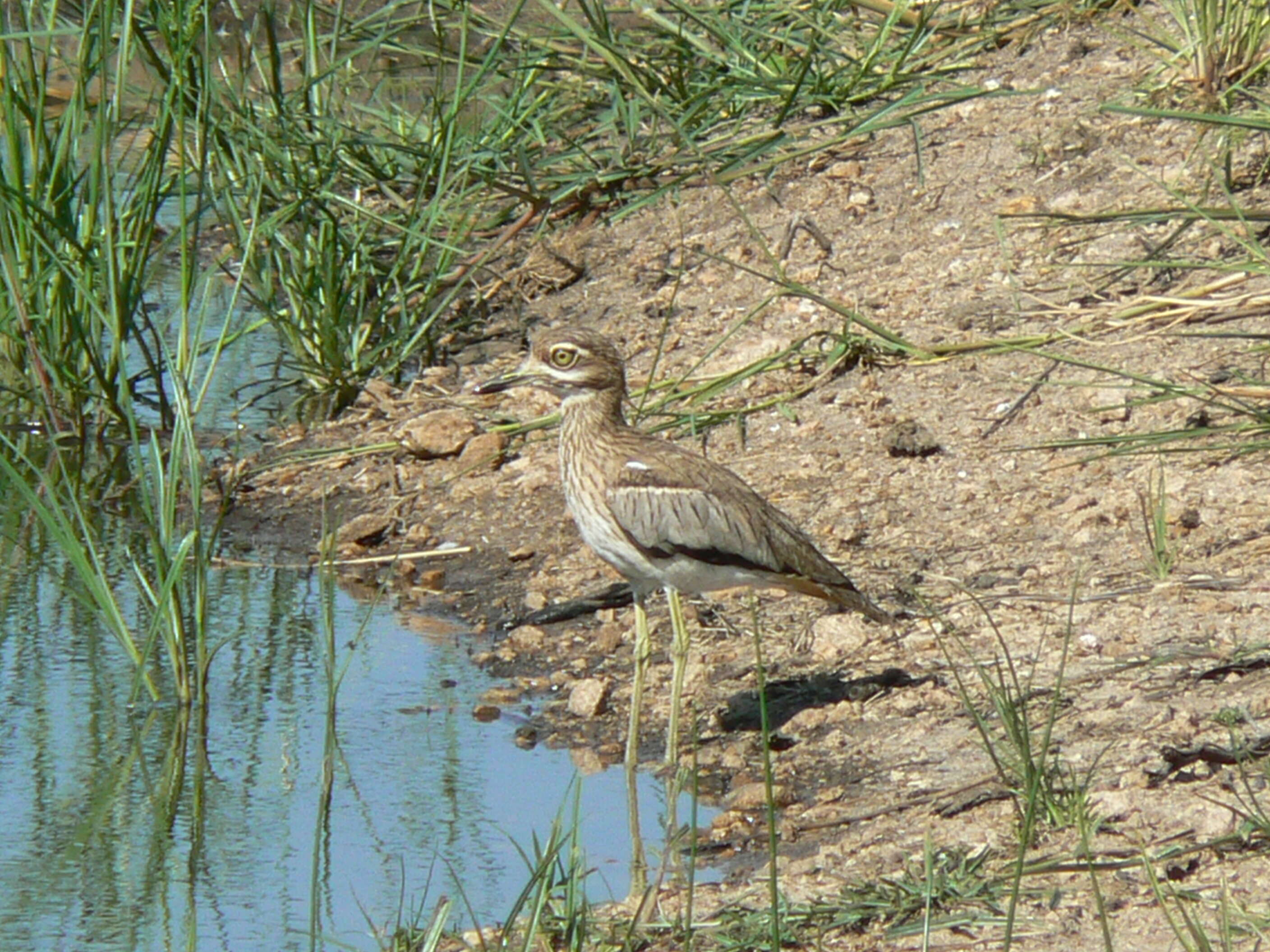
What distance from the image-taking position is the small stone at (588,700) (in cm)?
505

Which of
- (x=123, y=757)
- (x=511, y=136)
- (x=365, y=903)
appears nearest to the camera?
(x=365, y=903)

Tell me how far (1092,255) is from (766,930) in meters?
3.85

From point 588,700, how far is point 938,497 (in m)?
1.40

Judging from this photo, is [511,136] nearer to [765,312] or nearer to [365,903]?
[765,312]

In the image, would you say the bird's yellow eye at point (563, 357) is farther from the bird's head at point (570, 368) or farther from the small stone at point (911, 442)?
the small stone at point (911, 442)

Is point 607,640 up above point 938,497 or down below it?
below

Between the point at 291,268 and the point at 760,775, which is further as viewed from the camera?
the point at 291,268

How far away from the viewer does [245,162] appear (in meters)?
5.82

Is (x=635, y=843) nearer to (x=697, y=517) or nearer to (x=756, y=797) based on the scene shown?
(x=756, y=797)

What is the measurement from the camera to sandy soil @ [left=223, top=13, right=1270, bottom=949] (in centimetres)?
410

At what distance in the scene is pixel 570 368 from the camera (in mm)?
5543

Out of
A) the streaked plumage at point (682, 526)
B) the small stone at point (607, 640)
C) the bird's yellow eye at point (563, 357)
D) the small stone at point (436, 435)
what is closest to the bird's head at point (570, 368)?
the bird's yellow eye at point (563, 357)

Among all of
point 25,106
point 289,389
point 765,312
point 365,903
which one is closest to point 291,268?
point 289,389

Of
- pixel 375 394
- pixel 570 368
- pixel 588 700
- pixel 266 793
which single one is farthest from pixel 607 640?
pixel 375 394
